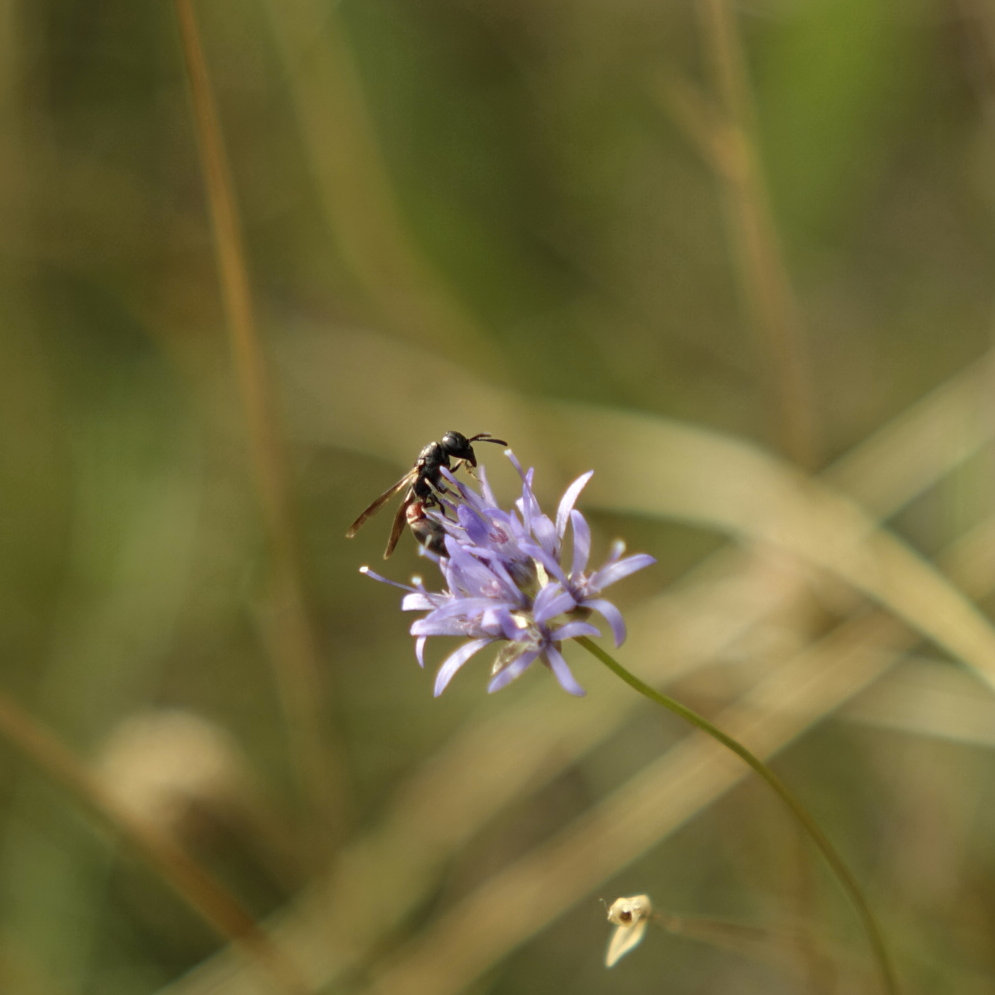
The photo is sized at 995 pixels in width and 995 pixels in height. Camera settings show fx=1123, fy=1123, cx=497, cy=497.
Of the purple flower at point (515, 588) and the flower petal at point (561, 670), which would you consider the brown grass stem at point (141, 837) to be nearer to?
the purple flower at point (515, 588)

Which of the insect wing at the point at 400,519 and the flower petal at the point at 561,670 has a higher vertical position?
the insect wing at the point at 400,519

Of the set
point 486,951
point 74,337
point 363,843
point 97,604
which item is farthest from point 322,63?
point 486,951

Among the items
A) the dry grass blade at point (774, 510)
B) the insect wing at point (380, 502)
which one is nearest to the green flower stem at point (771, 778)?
the insect wing at point (380, 502)

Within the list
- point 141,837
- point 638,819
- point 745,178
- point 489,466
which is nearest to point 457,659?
point 141,837

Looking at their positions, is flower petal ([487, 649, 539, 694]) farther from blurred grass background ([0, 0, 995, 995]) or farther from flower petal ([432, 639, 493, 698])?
blurred grass background ([0, 0, 995, 995])

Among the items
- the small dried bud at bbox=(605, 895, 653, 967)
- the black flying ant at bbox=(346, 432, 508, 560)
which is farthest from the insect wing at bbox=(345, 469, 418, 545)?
the small dried bud at bbox=(605, 895, 653, 967)

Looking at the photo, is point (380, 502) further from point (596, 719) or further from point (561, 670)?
point (596, 719)
